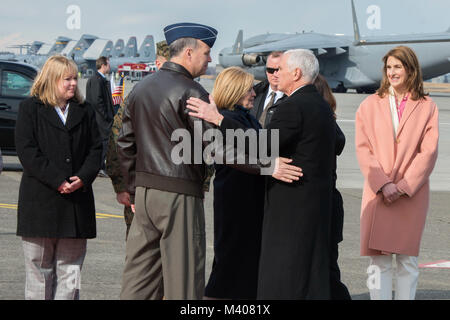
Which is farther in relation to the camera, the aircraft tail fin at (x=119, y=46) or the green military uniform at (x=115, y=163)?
the aircraft tail fin at (x=119, y=46)

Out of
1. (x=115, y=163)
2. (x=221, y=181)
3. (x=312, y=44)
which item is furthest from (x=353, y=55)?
(x=221, y=181)

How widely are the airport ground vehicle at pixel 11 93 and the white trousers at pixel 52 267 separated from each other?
864 cm

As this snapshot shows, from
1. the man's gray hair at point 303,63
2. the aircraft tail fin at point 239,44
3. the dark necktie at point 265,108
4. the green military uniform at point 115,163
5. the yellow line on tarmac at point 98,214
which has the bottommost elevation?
the yellow line on tarmac at point 98,214

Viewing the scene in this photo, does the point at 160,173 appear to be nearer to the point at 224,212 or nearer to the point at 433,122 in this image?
the point at 224,212

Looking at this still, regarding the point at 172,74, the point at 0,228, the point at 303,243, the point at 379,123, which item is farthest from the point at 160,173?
the point at 0,228

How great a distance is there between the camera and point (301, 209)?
4.71 metres

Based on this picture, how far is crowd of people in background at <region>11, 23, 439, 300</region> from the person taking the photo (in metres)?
4.67

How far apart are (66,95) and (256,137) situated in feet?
4.55

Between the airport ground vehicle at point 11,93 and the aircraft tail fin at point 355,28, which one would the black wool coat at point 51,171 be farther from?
the aircraft tail fin at point 355,28

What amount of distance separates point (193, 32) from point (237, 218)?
1.19 m

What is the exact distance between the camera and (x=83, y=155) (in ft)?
18.0

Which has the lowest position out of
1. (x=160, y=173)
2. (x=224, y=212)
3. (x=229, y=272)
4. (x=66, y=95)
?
(x=229, y=272)

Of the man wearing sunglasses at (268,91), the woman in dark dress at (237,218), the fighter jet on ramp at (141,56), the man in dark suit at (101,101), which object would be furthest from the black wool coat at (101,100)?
the fighter jet on ramp at (141,56)

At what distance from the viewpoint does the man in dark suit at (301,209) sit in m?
4.70
